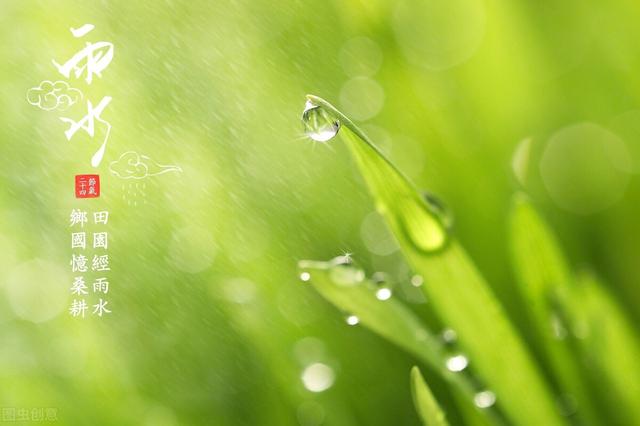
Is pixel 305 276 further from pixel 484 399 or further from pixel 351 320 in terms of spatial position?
pixel 484 399

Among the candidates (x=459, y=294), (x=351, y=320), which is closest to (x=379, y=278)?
(x=351, y=320)

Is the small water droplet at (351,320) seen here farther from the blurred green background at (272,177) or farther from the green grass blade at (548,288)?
the green grass blade at (548,288)

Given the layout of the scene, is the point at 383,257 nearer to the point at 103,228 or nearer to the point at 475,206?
the point at 475,206

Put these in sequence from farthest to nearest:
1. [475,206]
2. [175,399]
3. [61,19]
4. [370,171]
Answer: [61,19], [175,399], [475,206], [370,171]

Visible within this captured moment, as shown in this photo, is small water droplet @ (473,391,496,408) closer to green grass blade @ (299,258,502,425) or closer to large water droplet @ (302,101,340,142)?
green grass blade @ (299,258,502,425)

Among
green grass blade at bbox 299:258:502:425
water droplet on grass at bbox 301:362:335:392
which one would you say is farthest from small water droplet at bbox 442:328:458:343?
water droplet on grass at bbox 301:362:335:392

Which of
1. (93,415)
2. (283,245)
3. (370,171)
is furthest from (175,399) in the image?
(370,171)

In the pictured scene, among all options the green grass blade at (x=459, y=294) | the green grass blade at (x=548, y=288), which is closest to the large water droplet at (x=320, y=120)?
the green grass blade at (x=459, y=294)
